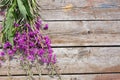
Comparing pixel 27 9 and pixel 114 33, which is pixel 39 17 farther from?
pixel 114 33

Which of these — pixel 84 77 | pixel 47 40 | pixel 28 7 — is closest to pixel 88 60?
pixel 84 77

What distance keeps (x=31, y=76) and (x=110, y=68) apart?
53 cm

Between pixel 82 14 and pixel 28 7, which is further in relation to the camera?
pixel 82 14

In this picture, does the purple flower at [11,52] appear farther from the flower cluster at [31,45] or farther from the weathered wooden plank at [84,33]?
the weathered wooden plank at [84,33]

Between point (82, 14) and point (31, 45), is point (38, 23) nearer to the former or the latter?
point (31, 45)

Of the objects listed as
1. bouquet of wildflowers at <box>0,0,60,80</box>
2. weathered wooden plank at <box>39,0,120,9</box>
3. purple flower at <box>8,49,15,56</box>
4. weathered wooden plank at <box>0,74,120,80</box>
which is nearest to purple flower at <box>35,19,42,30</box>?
bouquet of wildflowers at <box>0,0,60,80</box>

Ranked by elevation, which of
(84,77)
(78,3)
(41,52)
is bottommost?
(84,77)

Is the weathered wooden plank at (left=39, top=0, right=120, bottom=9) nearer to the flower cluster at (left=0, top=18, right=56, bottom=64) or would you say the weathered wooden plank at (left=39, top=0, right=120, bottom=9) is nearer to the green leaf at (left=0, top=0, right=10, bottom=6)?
the flower cluster at (left=0, top=18, right=56, bottom=64)

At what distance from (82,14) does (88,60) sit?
31cm

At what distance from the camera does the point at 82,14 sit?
2.08 m

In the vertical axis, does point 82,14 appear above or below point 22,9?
below

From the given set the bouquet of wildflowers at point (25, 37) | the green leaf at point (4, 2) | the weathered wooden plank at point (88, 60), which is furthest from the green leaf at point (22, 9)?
the weathered wooden plank at point (88, 60)

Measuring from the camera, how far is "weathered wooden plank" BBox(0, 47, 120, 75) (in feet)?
6.75

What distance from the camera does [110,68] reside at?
2076mm
